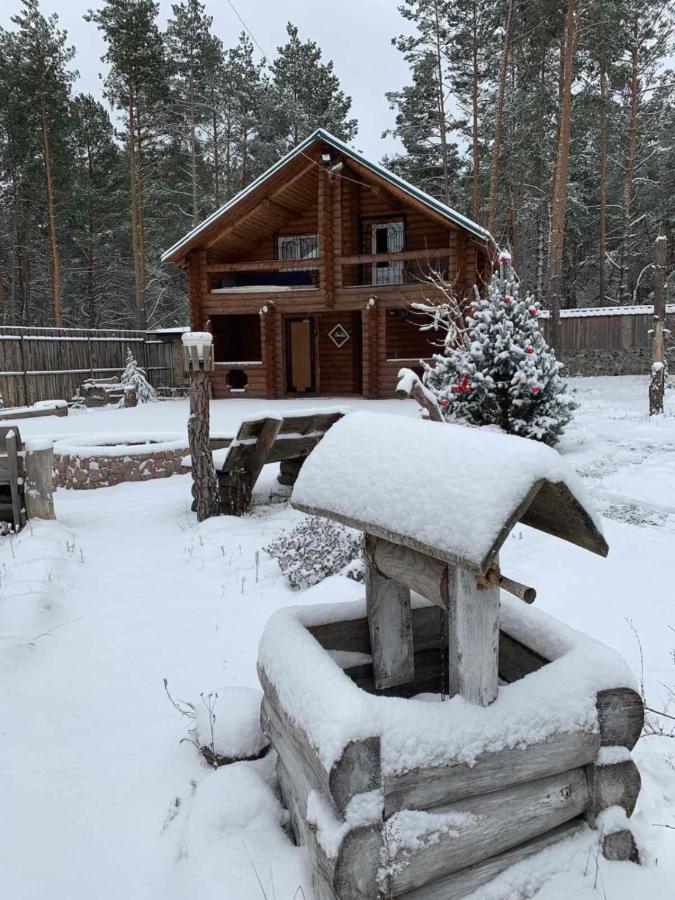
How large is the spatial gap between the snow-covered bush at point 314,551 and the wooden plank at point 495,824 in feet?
9.18

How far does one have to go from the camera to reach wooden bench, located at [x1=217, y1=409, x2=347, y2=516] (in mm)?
6223

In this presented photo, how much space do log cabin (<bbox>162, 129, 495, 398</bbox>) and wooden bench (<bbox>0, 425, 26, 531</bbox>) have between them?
37.4ft

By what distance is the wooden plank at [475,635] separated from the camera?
1.91 m

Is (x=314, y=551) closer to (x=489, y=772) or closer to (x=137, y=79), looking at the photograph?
(x=489, y=772)

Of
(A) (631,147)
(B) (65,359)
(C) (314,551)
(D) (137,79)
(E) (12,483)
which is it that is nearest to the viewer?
(C) (314,551)

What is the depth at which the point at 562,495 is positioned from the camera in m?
1.78

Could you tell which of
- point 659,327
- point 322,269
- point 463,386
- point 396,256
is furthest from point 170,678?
point 322,269

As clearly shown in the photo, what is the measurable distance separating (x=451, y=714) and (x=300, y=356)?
1762cm

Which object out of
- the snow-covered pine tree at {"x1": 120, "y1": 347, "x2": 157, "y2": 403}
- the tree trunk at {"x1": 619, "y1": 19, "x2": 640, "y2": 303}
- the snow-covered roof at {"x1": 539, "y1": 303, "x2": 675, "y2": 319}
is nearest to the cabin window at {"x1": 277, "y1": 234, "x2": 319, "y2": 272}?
the snow-covered pine tree at {"x1": 120, "y1": 347, "x2": 157, "y2": 403}

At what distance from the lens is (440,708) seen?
1.90 meters

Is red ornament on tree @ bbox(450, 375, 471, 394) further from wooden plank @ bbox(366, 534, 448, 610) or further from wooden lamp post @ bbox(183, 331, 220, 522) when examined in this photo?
wooden plank @ bbox(366, 534, 448, 610)

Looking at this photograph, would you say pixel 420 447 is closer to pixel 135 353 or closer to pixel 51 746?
pixel 51 746

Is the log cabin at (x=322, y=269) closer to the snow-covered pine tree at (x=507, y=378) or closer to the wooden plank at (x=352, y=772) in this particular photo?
the snow-covered pine tree at (x=507, y=378)

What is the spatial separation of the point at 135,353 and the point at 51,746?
19948 millimetres
